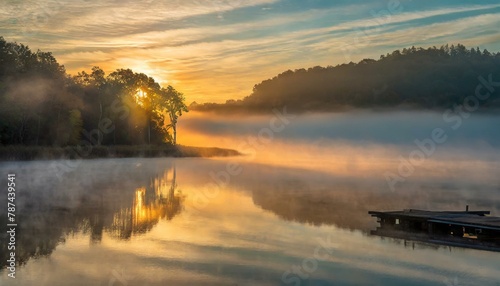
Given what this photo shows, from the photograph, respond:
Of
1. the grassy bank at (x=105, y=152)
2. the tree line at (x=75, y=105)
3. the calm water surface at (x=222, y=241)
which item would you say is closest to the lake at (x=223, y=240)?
the calm water surface at (x=222, y=241)

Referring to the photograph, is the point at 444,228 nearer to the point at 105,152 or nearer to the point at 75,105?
the point at 105,152

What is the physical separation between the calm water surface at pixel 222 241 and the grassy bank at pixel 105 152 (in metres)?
29.4

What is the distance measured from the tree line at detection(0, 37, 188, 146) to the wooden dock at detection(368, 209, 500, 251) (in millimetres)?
64121

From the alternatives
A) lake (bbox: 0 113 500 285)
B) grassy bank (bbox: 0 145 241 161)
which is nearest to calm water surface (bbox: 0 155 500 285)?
lake (bbox: 0 113 500 285)

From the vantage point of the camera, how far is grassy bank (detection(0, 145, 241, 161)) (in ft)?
252

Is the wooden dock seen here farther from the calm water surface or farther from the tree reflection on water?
the tree reflection on water

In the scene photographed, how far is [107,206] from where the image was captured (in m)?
Answer: 37.2

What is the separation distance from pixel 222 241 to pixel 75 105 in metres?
80.5

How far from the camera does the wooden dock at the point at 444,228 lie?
2541 centimetres

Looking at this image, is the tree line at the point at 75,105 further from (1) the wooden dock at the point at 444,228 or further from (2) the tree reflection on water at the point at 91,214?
(1) the wooden dock at the point at 444,228

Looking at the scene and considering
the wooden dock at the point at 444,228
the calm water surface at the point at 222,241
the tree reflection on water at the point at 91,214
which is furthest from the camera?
the tree reflection on water at the point at 91,214

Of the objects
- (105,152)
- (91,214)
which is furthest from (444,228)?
(105,152)

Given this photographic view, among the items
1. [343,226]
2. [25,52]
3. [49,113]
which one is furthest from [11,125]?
[343,226]

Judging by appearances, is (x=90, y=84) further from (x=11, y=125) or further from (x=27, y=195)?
(x=27, y=195)
